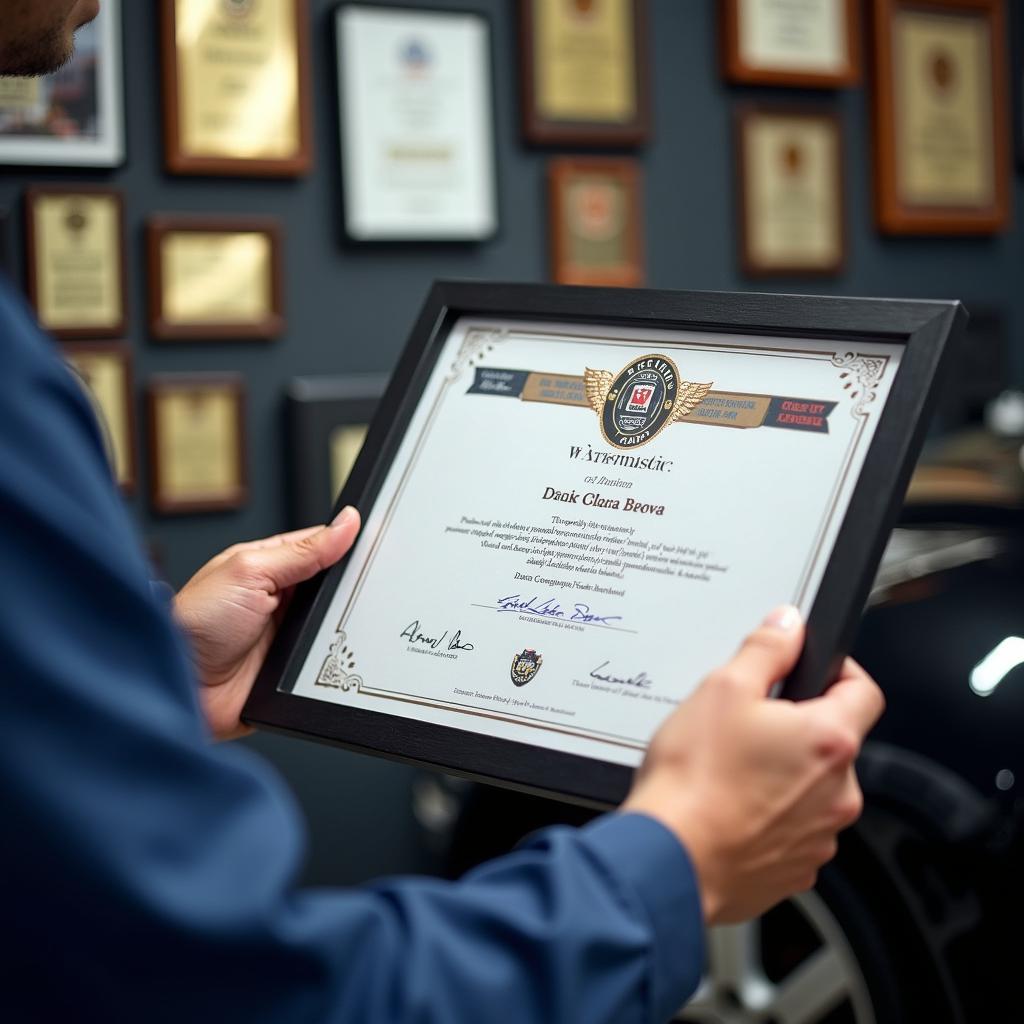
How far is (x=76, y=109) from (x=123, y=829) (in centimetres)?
211

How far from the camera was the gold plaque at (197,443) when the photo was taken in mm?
2539

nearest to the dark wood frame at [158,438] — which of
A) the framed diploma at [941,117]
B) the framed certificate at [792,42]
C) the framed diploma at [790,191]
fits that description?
the framed diploma at [790,191]

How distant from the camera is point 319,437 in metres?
2.63

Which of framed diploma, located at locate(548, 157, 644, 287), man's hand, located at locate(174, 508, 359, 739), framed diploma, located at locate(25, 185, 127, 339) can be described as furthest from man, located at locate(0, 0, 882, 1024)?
framed diploma, located at locate(548, 157, 644, 287)

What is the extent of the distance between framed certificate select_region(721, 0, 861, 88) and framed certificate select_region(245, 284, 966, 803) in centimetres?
191

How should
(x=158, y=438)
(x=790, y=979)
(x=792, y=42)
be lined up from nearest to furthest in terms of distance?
(x=790, y=979)
(x=158, y=438)
(x=792, y=42)

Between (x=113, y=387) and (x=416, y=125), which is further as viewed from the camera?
(x=416, y=125)

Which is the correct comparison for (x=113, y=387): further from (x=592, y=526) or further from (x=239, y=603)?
(x=592, y=526)

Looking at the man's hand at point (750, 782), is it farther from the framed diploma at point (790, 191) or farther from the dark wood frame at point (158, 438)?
the framed diploma at point (790, 191)

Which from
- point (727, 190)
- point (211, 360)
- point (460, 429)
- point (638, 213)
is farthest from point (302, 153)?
point (460, 429)

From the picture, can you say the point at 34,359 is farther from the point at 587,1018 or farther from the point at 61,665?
the point at 587,1018
